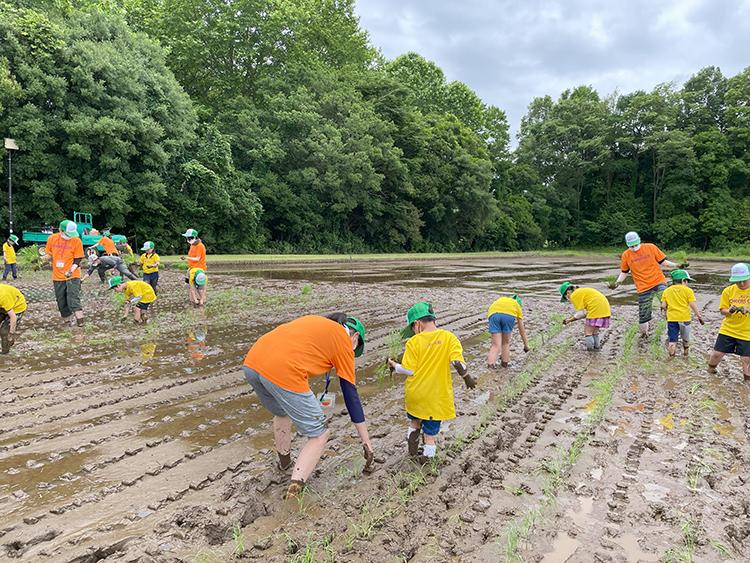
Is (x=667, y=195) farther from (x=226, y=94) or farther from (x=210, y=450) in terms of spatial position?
(x=210, y=450)

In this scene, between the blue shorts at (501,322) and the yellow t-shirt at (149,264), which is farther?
the yellow t-shirt at (149,264)

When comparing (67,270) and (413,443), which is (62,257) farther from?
(413,443)

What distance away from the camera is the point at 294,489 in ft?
10.6

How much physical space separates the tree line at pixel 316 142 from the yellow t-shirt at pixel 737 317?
23.0 meters

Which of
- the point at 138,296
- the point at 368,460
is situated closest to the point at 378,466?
the point at 368,460

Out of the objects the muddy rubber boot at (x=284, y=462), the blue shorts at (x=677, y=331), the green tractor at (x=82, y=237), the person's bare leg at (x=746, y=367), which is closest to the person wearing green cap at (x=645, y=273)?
the blue shorts at (x=677, y=331)

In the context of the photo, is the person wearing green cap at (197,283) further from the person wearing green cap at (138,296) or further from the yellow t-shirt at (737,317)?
the yellow t-shirt at (737,317)

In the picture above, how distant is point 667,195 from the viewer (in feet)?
157

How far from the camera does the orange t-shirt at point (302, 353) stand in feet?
10.5

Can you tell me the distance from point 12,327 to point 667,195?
53716mm

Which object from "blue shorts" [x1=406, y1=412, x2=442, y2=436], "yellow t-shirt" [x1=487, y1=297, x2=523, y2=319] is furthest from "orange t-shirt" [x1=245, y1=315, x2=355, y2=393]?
"yellow t-shirt" [x1=487, y1=297, x2=523, y2=319]

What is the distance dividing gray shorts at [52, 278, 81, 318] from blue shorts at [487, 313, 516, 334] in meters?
6.74

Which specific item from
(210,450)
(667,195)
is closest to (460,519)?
(210,450)

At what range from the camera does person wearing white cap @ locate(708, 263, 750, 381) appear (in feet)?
20.1
